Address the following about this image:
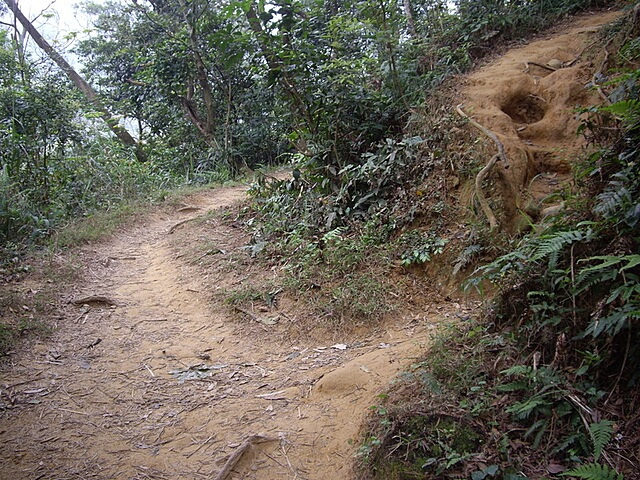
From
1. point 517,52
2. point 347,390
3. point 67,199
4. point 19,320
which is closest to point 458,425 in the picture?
point 347,390

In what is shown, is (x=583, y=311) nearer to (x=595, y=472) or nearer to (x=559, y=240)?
(x=559, y=240)

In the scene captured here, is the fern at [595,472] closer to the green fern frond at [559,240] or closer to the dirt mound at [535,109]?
the green fern frond at [559,240]

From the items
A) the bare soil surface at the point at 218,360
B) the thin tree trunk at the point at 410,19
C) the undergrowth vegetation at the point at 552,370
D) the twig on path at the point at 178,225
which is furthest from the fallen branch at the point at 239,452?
the thin tree trunk at the point at 410,19

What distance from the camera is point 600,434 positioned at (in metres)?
2.13

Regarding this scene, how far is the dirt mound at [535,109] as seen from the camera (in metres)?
5.26

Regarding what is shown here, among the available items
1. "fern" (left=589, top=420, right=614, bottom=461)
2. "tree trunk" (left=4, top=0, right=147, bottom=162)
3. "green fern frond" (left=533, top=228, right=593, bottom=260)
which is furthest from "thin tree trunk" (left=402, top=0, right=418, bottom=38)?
"tree trunk" (left=4, top=0, right=147, bottom=162)

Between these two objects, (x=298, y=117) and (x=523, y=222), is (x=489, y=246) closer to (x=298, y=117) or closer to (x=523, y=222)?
(x=523, y=222)

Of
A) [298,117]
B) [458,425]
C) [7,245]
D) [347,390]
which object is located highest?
[298,117]

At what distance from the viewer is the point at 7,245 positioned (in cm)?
701

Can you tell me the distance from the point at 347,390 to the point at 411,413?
→ 38.7 inches

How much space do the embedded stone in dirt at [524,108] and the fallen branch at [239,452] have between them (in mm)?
5318

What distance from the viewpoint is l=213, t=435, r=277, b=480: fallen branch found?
2.97 metres

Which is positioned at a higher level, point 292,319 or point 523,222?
point 523,222

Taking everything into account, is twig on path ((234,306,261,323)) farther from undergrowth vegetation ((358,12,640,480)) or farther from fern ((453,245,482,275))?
undergrowth vegetation ((358,12,640,480))
